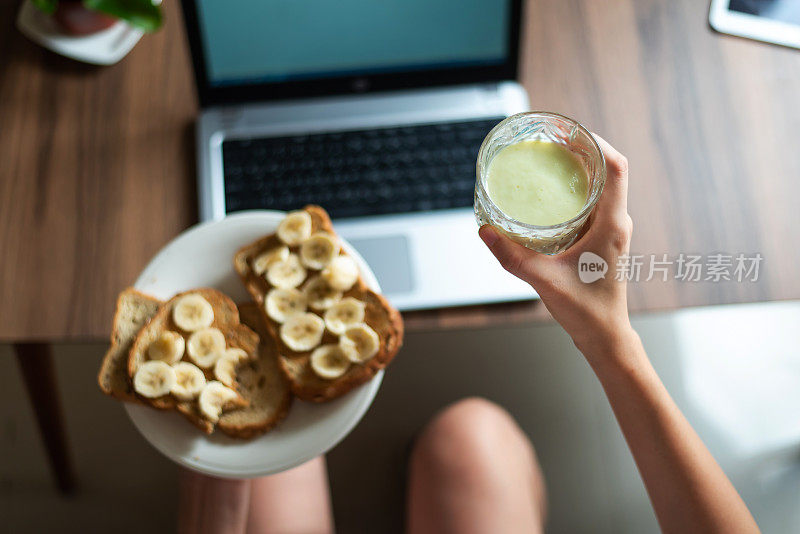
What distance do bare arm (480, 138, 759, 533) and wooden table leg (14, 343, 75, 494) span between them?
84 cm

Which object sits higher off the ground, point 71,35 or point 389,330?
point 71,35

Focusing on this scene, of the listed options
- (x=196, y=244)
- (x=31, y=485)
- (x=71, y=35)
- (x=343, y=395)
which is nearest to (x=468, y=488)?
(x=343, y=395)

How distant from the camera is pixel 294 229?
34.0 inches

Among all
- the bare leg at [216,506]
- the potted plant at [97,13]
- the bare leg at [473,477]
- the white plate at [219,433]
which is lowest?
the bare leg at [473,477]

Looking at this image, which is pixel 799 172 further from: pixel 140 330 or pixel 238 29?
pixel 140 330

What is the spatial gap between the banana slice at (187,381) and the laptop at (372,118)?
0.21 metres

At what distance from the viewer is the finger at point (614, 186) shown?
2.28 ft

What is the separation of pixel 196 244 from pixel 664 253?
2.02ft

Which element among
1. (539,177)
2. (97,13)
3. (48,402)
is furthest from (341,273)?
(48,402)

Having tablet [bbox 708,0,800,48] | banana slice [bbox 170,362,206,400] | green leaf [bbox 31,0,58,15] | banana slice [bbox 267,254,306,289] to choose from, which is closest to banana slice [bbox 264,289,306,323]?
banana slice [bbox 267,254,306,289]

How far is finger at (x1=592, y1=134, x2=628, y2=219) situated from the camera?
70 cm

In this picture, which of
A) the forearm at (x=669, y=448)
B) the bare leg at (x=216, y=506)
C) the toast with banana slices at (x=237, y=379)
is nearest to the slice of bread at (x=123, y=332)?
the toast with banana slices at (x=237, y=379)

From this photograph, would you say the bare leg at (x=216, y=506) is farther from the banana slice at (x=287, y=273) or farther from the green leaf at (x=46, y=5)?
the green leaf at (x=46, y=5)

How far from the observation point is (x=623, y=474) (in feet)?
4.85
